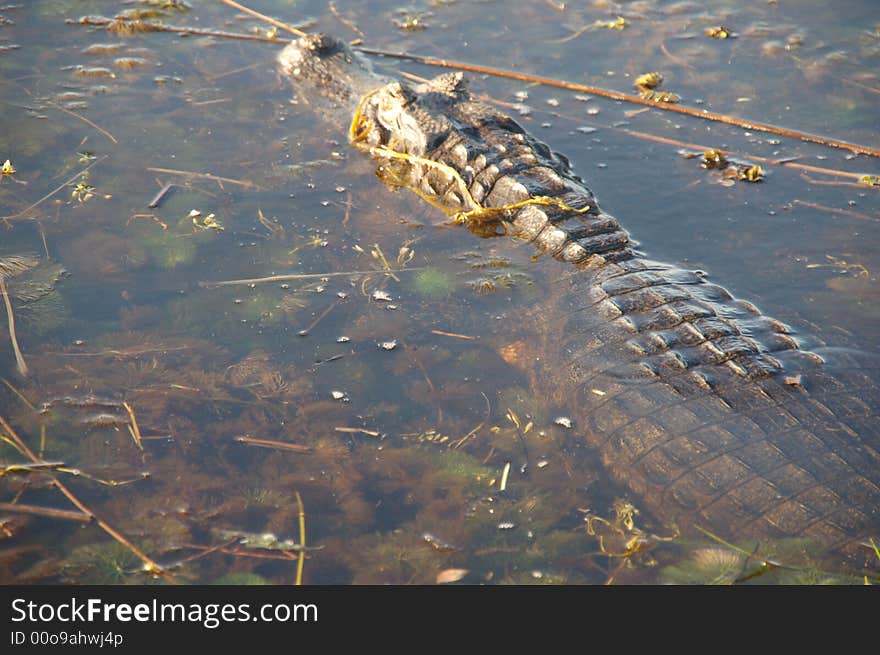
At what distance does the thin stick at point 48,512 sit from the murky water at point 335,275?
1 centimetres

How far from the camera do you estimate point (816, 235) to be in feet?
17.4

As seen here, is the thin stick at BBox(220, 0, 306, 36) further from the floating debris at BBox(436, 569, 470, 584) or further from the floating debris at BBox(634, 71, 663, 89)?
the floating debris at BBox(436, 569, 470, 584)

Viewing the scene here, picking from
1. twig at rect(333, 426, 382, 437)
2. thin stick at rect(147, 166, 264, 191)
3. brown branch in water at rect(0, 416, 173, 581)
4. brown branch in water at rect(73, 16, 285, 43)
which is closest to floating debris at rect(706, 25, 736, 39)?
brown branch in water at rect(73, 16, 285, 43)

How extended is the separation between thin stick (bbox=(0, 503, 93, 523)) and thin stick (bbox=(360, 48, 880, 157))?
464 centimetres

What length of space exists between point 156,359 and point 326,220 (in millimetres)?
1514

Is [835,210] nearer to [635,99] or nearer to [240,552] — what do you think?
[635,99]

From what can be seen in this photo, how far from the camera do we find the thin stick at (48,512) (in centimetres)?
346

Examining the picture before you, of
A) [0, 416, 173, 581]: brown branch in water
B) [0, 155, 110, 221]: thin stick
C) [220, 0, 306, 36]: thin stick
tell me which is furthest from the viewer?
[220, 0, 306, 36]: thin stick

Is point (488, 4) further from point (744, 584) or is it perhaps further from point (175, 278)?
point (744, 584)

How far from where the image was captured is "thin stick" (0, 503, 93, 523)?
3455 mm

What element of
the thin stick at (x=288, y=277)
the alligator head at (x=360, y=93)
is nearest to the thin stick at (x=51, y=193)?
the thin stick at (x=288, y=277)

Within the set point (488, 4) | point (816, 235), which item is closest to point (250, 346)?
point (816, 235)

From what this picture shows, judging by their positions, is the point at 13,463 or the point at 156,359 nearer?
the point at 13,463
